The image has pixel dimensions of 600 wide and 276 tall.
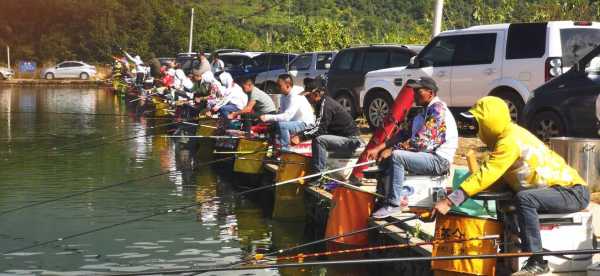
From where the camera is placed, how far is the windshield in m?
32.6

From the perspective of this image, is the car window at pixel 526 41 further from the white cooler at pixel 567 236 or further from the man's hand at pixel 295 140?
the white cooler at pixel 567 236

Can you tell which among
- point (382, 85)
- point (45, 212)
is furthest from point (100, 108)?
point (45, 212)

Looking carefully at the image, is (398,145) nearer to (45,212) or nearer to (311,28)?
(45,212)

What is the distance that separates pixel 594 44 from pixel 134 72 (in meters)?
38.6

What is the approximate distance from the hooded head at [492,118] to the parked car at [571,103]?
279 inches

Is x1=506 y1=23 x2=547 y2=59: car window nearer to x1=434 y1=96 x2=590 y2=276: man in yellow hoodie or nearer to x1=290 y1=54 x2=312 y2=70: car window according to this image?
x1=434 y1=96 x2=590 y2=276: man in yellow hoodie

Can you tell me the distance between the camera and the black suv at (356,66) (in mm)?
24812

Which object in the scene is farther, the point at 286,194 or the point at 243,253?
the point at 286,194

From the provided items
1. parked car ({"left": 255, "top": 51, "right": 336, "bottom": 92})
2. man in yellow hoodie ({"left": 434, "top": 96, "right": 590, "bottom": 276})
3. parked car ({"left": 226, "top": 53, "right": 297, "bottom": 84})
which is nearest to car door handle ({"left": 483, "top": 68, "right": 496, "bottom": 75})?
parked car ({"left": 255, "top": 51, "right": 336, "bottom": 92})

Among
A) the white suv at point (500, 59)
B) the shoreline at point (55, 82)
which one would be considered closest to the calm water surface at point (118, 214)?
the white suv at point (500, 59)

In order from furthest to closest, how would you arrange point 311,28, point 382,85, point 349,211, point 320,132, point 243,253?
point 311,28, point 382,85, point 320,132, point 243,253, point 349,211

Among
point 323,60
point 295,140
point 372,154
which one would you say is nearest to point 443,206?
point 372,154

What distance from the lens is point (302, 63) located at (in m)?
32.9

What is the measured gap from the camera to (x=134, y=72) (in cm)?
5525
